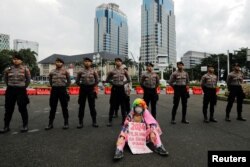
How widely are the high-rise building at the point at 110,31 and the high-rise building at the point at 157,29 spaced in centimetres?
1139

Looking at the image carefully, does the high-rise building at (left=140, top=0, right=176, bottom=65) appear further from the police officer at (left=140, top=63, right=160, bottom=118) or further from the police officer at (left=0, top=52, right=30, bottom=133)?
the police officer at (left=0, top=52, right=30, bottom=133)

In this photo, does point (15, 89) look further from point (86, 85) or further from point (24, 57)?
point (24, 57)

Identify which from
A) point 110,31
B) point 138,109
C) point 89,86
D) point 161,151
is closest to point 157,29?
point 110,31

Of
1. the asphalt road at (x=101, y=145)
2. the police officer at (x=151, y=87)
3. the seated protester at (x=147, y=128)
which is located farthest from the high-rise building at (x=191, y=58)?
the seated protester at (x=147, y=128)

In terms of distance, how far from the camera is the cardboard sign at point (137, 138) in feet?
15.2

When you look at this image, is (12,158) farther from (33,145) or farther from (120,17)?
(120,17)

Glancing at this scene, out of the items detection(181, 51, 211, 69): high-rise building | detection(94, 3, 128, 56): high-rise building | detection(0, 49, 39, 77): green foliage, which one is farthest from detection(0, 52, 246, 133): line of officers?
detection(181, 51, 211, 69): high-rise building

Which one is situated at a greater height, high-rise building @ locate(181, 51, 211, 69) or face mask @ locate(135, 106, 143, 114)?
high-rise building @ locate(181, 51, 211, 69)

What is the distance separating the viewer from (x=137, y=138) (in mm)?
4824

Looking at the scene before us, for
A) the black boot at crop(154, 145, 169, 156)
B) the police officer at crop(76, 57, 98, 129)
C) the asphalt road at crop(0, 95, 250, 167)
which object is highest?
the police officer at crop(76, 57, 98, 129)

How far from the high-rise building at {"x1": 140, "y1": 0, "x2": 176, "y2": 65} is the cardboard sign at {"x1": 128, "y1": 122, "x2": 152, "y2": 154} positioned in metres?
112

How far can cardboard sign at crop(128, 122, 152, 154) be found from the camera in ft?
15.2

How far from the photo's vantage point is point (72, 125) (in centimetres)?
750

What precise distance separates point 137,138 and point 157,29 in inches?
4919
